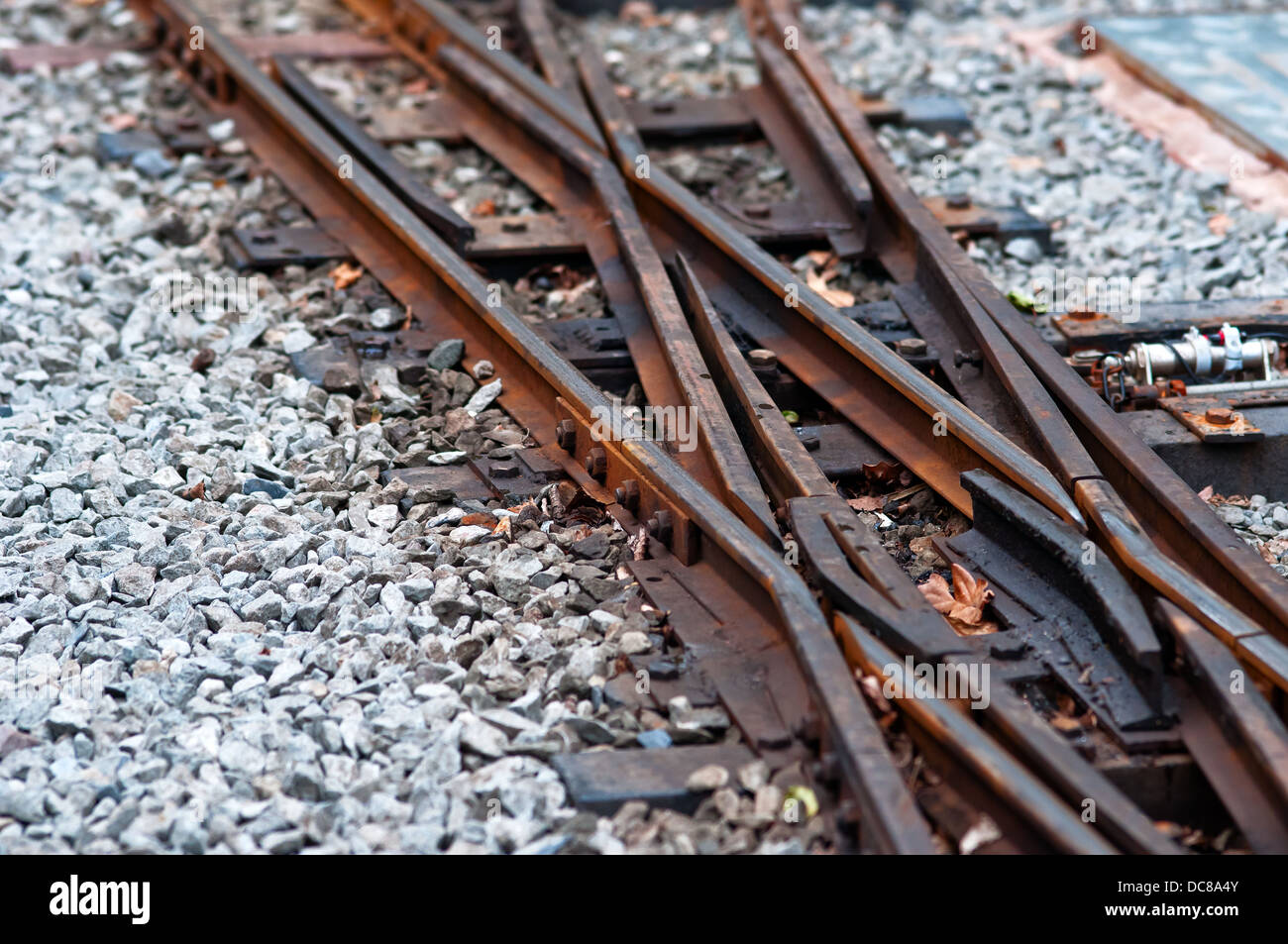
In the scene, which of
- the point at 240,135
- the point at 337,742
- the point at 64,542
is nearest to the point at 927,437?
the point at 337,742

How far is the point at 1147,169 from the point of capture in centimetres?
782

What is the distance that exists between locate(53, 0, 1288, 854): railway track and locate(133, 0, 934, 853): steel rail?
1 centimetres

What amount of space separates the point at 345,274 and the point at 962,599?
3470 mm

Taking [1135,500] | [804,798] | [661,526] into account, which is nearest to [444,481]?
[661,526]

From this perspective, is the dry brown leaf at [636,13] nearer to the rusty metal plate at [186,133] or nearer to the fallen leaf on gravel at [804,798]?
the rusty metal plate at [186,133]

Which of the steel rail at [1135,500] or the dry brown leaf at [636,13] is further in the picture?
the dry brown leaf at [636,13]

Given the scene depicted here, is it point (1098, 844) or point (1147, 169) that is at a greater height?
point (1147, 169)

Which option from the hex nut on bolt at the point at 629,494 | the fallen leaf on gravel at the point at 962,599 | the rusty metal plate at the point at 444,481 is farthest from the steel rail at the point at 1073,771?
the rusty metal plate at the point at 444,481

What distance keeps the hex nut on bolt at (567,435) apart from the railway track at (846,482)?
1 cm

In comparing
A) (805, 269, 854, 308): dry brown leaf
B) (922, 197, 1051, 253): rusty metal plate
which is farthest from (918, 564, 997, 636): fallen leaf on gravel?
(922, 197, 1051, 253): rusty metal plate

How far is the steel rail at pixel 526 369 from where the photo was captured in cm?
352
